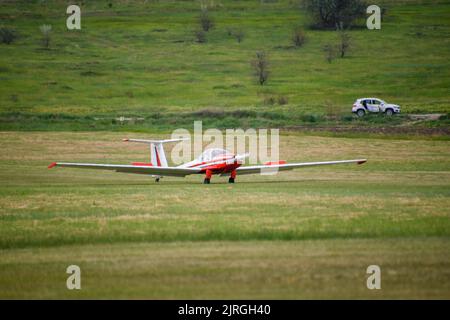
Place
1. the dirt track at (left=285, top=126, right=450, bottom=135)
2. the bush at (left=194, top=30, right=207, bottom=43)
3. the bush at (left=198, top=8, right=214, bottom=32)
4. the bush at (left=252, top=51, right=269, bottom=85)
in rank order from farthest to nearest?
the bush at (left=198, top=8, right=214, bottom=32), the bush at (left=194, top=30, right=207, bottom=43), the bush at (left=252, top=51, right=269, bottom=85), the dirt track at (left=285, top=126, right=450, bottom=135)

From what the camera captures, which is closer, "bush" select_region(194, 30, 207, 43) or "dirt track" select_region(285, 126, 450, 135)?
"dirt track" select_region(285, 126, 450, 135)

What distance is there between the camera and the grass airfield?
41.1 feet

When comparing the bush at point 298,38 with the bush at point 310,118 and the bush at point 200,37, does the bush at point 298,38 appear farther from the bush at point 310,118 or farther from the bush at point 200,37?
the bush at point 310,118

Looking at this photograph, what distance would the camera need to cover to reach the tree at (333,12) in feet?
362

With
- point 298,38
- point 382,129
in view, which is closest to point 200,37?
point 298,38

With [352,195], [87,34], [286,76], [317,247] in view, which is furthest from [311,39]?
[317,247]

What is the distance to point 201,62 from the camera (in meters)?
→ 91.2

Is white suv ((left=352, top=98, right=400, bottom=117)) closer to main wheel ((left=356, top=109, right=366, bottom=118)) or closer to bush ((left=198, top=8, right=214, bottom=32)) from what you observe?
main wheel ((left=356, top=109, right=366, bottom=118))

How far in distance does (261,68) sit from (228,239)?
65.0 meters

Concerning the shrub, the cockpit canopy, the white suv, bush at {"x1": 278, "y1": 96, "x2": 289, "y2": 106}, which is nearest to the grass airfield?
the cockpit canopy

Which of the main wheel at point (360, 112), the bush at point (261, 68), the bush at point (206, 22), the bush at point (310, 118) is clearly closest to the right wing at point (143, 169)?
the bush at point (310, 118)

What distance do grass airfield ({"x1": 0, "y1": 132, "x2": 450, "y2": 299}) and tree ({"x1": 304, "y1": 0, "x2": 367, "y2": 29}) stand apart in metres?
84.3

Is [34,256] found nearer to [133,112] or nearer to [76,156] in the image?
[76,156]

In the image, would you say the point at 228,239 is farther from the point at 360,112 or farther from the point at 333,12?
the point at 333,12
